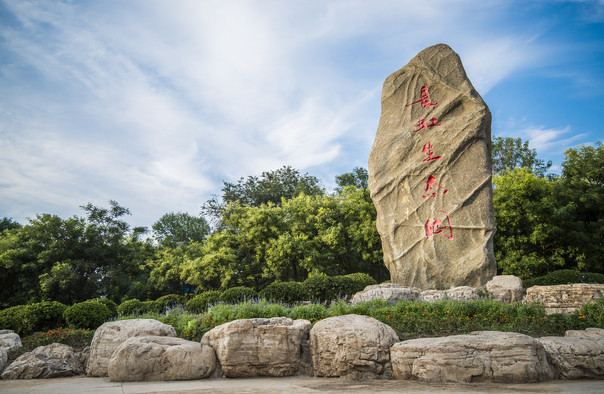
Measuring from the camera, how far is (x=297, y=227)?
1700cm

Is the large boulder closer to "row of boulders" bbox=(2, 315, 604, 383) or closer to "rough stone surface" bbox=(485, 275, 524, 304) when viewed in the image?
"row of boulders" bbox=(2, 315, 604, 383)

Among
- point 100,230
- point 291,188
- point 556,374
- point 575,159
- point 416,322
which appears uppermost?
point 291,188

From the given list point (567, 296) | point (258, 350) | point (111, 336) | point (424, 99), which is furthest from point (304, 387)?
point (424, 99)

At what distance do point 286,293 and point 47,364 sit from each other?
567 centimetres

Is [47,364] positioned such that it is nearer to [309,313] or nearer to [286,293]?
[309,313]

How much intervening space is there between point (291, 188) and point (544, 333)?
902 inches

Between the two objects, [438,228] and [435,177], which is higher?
[435,177]

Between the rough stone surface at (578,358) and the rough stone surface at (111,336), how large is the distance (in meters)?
4.92

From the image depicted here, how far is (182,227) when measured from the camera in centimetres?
3216

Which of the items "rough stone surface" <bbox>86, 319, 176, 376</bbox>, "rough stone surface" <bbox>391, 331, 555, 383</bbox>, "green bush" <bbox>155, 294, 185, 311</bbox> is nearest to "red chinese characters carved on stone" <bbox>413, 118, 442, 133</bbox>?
"rough stone surface" <bbox>391, 331, 555, 383</bbox>

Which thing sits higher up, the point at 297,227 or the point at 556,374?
the point at 297,227

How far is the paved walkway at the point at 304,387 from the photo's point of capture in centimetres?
351

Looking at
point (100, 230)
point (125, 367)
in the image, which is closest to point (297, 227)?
point (100, 230)

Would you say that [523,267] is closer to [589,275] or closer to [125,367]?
[589,275]
